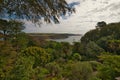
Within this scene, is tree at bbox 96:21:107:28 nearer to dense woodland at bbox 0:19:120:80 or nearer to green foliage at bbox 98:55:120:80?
dense woodland at bbox 0:19:120:80

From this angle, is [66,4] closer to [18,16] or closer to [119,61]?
[18,16]

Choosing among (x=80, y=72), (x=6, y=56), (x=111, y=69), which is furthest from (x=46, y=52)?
(x=6, y=56)

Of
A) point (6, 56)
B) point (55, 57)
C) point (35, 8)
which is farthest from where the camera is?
point (55, 57)

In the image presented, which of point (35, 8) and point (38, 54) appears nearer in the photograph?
point (35, 8)

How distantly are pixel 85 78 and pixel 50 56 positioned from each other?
1637cm

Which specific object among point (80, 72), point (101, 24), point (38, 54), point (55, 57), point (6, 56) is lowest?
point (55, 57)

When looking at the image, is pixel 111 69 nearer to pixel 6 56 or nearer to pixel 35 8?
pixel 6 56

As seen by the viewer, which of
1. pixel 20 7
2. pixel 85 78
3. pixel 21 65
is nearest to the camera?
pixel 20 7

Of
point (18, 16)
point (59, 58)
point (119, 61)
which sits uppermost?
point (18, 16)

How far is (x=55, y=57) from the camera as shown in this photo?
149ft

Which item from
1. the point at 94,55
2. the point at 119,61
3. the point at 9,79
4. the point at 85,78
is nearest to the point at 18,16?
the point at 9,79

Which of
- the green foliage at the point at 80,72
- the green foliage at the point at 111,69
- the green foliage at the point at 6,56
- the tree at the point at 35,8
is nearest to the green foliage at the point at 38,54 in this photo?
the green foliage at the point at 80,72

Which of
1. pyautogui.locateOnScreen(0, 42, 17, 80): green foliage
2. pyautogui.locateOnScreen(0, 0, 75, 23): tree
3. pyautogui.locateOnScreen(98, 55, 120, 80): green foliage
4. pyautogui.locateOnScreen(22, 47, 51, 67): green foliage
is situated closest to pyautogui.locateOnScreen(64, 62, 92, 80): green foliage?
pyautogui.locateOnScreen(98, 55, 120, 80): green foliage

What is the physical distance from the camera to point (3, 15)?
17.8 feet
